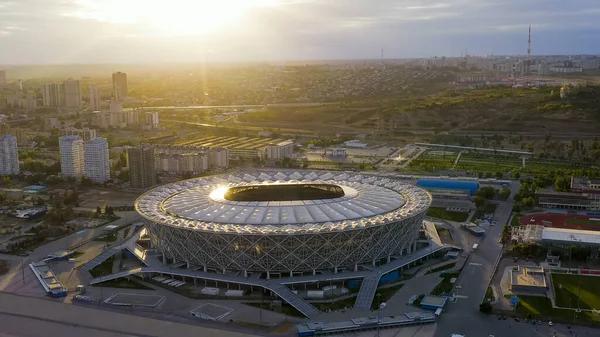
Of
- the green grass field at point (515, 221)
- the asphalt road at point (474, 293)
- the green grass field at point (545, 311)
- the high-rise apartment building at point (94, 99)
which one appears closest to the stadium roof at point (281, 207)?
the asphalt road at point (474, 293)

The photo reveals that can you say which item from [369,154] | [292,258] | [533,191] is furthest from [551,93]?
[292,258]

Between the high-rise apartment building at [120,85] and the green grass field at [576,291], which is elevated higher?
the high-rise apartment building at [120,85]

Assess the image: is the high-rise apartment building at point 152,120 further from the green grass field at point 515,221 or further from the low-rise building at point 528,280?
the low-rise building at point 528,280

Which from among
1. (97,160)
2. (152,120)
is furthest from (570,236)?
(152,120)

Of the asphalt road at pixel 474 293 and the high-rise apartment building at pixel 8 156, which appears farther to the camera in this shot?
the high-rise apartment building at pixel 8 156

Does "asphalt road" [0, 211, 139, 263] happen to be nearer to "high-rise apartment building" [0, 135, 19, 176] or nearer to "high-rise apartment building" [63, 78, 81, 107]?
"high-rise apartment building" [0, 135, 19, 176]

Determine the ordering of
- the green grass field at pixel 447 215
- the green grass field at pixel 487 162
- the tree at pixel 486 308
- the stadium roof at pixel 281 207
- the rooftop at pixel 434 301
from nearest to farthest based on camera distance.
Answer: the tree at pixel 486 308 < the rooftop at pixel 434 301 < the stadium roof at pixel 281 207 < the green grass field at pixel 447 215 < the green grass field at pixel 487 162

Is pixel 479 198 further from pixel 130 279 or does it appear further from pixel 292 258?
pixel 130 279
